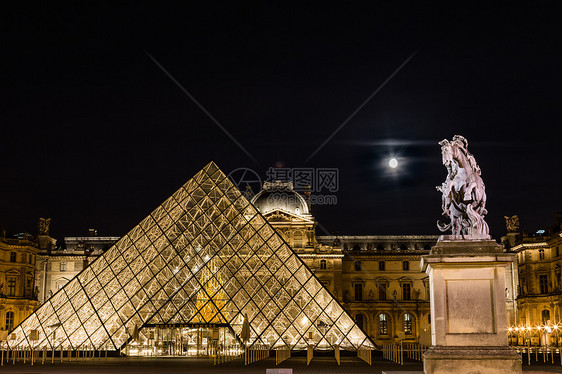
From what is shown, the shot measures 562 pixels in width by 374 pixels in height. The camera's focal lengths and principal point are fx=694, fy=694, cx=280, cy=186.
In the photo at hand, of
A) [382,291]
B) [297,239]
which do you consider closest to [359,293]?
[382,291]

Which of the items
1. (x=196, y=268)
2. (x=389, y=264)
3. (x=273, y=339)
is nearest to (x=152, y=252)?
(x=196, y=268)

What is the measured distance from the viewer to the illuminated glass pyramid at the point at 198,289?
26328 mm

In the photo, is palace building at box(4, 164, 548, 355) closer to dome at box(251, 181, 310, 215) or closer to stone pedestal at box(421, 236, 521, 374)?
stone pedestal at box(421, 236, 521, 374)

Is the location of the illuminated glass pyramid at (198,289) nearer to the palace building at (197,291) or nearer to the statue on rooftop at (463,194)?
the palace building at (197,291)

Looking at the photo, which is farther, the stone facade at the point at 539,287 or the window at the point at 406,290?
the window at the point at 406,290

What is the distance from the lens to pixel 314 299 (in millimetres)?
27297

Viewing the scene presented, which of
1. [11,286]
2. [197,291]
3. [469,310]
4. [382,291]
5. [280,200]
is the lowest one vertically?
[469,310]

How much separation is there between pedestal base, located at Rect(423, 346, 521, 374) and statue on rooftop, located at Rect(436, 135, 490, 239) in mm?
1544

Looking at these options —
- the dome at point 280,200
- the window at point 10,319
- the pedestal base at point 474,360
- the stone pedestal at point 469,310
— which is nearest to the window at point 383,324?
the dome at point 280,200

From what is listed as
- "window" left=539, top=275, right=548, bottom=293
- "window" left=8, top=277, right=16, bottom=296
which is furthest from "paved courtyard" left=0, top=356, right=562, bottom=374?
"window" left=8, top=277, right=16, bottom=296

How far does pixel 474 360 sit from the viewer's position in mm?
9070

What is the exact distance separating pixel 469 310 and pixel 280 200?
4936 centimetres

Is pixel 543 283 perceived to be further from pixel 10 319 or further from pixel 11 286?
pixel 11 286

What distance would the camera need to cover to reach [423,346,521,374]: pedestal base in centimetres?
904
